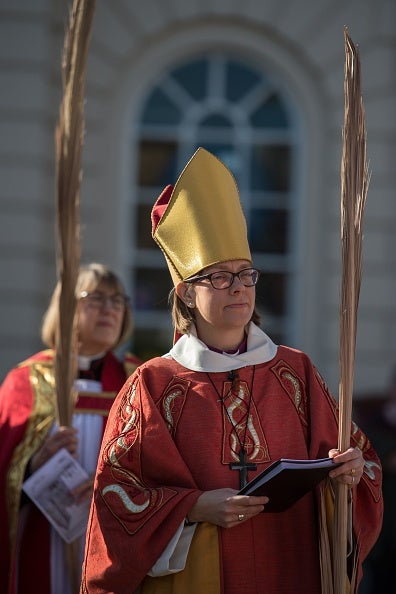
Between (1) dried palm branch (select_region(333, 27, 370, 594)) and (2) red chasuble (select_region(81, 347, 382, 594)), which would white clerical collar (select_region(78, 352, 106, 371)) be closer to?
(2) red chasuble (select_region(81, 347, 382, 594))

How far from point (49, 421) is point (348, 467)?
153 cm

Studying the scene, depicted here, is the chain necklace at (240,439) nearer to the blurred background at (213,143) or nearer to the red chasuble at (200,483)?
the red chasuble at (200,483)

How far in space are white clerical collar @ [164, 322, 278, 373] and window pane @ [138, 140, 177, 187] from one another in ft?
18.2

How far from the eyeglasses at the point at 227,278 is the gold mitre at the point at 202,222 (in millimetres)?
31

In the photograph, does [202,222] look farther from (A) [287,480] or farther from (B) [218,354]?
(A) [287,480]

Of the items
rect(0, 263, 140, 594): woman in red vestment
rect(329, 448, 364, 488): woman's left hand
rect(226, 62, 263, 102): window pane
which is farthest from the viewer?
rect(226, 62, 263, 102): window pane

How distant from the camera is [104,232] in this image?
8281 millimetres

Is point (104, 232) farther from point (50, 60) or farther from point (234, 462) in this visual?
point (234, 462)

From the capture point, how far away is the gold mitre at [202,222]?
302 centimetres

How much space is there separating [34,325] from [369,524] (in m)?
5.28

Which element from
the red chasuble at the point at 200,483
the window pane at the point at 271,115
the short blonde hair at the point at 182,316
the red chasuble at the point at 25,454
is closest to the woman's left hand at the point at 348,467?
the red chasuble at the point at 200,483

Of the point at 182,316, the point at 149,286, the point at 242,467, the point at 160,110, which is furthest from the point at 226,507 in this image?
the point at 160,110

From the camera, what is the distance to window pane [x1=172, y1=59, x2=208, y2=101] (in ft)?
27.9

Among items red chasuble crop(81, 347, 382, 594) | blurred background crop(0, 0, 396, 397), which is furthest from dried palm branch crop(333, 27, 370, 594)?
blurred background crop(0, 0, 396, 397)
